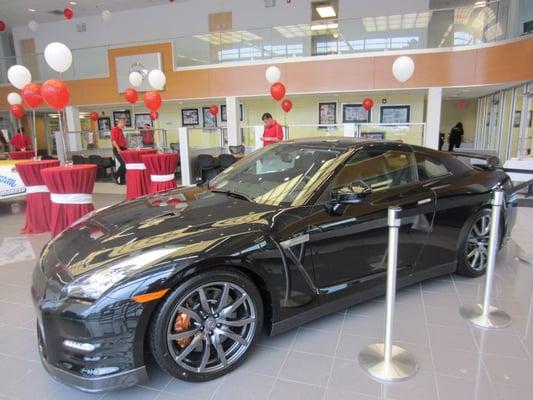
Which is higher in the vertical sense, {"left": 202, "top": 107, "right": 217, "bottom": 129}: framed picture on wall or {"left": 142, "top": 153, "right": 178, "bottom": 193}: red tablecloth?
{"left": 202, "top": 107, "right": 217, "bottom": 129}: framed picture on wall

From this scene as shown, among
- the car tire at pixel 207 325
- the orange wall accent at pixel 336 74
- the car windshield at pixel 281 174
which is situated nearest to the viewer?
the car tire at pixel 207 325

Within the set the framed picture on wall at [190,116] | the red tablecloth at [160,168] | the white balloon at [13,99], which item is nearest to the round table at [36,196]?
the red tablecloth at [160,168]

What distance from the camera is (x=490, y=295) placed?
254 centimetres

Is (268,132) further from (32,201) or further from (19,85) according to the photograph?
(19,85)

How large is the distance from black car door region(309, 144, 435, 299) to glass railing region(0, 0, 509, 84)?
9.05 metres

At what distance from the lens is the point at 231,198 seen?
2.51m

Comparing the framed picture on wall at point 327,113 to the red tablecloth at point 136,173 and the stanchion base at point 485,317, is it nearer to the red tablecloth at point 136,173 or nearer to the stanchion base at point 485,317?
the red tablecloth at point 136,173

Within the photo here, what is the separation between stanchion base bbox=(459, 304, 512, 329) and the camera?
2.49 meters

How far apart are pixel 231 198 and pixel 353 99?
39.2ft

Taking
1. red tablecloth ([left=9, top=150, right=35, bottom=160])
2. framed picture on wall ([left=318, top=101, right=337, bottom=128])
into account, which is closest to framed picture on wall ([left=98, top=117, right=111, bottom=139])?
red tablecloth ([left=9, top=150, right=35, bottom=160])

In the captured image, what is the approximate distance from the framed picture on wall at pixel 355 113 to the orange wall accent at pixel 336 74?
2690 millimetres

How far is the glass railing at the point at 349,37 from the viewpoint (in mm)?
9844

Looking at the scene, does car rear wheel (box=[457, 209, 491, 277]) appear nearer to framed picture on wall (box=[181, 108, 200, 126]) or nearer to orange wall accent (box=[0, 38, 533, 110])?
orange wall accent (box=[0, 38, 533, 110])

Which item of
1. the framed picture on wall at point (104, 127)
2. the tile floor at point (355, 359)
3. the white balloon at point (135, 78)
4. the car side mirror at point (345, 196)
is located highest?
the white balloon at point (135, 78)
